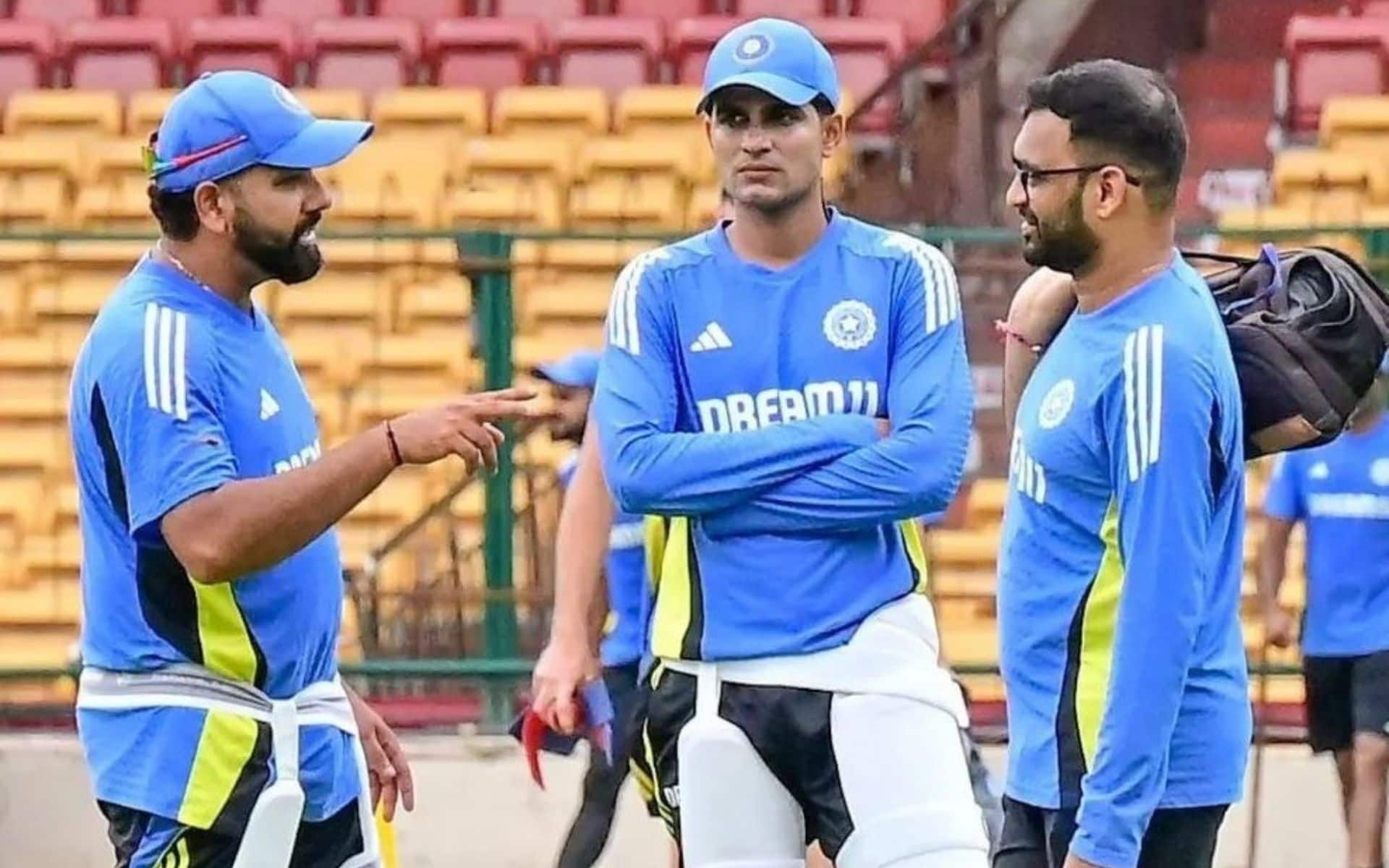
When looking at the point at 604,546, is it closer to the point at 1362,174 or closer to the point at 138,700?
the point at 138,700

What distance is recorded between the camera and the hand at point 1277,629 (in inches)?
354

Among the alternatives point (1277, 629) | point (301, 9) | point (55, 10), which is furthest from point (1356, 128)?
point (55, 10)

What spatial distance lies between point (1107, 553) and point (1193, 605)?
21 cm

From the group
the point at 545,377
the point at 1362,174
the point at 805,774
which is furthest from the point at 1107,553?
the point at 1362,174

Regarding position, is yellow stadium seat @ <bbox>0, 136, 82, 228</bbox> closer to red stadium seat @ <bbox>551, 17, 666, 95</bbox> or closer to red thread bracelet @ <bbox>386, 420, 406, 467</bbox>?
red stadium seat @ <bbox>551, 17, 666, 95</bbox>

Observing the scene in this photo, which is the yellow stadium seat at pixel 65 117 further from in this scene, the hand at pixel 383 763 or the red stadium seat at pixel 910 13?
the hand at pixel 383 763

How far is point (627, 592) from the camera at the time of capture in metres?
8.11

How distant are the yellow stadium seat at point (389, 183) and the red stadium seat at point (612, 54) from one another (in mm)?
1259

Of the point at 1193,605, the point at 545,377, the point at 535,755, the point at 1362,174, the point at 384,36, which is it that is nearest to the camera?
the point at 1193,605

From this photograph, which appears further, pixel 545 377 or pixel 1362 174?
pixel 1362 174

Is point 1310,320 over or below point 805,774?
over

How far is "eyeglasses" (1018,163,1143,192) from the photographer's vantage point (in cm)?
428

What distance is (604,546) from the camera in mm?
4984

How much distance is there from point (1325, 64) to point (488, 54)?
Answer: 4.11 metres
